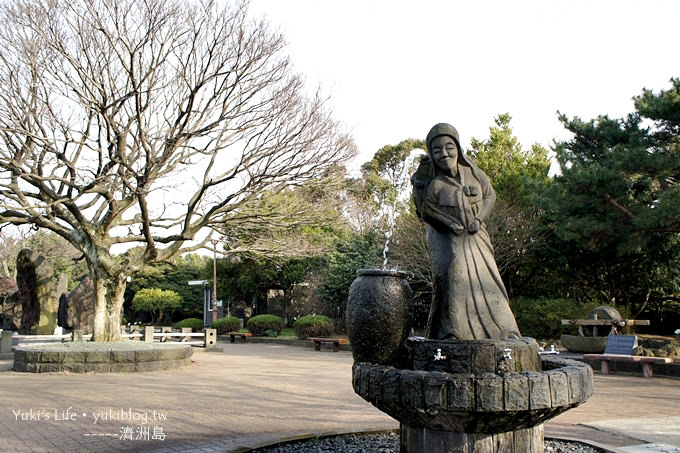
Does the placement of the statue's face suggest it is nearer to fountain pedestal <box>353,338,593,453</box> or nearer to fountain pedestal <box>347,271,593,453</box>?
fountain pedestal <box>347,271,593,453</box>

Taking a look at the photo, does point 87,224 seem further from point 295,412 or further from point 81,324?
point 295,412

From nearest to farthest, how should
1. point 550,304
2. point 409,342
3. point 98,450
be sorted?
point 409,342
point 98,450
point 550,304

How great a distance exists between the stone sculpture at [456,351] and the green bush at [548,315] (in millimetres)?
15832

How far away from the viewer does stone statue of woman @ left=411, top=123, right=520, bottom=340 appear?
16.0 feet

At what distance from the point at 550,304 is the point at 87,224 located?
15.4 meters

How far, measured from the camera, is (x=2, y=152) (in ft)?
46.0

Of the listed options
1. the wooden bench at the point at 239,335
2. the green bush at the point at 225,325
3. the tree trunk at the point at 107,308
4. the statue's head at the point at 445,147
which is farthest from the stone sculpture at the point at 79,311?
the statue's head at the point at 445,147

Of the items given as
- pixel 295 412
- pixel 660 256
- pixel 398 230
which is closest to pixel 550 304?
pixel 660 256

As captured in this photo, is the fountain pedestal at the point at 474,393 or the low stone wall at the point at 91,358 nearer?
the fountain pedestal at the point at 474,393

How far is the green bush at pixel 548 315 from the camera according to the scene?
19750mm

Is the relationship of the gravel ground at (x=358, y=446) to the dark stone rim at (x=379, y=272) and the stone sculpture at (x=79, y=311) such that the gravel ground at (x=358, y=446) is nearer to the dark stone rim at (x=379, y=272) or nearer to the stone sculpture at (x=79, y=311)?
the dark stone rim at (x=379, y=272)

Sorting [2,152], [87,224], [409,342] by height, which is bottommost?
[409,342]

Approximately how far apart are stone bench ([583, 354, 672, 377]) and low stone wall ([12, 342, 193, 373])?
10679 mm

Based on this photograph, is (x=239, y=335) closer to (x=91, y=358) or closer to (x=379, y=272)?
(x=91, y=358)
